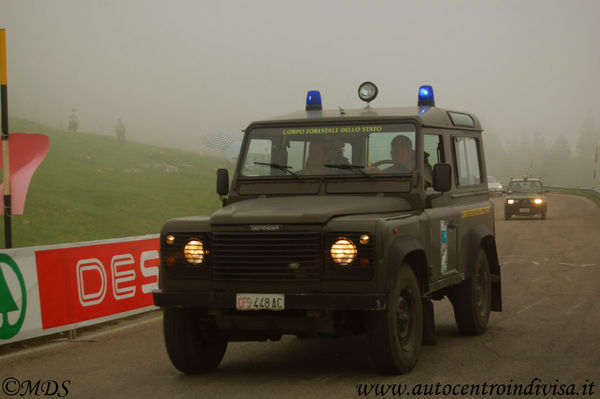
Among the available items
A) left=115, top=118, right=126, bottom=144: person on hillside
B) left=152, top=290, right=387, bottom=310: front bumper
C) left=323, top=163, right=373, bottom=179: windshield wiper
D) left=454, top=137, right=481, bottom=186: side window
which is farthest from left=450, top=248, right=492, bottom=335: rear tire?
left=115, top=118, right=126, bottom=144: person on hillside

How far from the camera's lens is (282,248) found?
7762mm

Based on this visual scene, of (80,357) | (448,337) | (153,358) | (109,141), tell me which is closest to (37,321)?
(80,357)

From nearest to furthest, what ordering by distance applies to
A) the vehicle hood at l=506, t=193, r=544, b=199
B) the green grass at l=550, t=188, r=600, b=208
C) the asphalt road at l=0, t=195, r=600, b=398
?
the asphalt road at l=0, t=195, r=600, b=398, the vehicle hood at l=506, t=193, r=544, b=199, the green grass at l=550, t=188, r=600, b=208

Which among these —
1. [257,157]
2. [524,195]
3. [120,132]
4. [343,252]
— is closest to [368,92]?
[257,157]

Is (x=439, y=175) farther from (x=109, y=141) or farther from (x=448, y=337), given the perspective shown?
(x=109, y=141)

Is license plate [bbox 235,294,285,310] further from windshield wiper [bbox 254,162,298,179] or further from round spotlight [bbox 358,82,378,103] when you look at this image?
round spotlight [bbox 358,82,378,103]

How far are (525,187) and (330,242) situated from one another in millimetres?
32607

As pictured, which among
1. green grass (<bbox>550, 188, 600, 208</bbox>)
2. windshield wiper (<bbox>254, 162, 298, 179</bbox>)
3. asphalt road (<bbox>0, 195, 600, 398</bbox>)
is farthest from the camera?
green grass (<bbox>550, 188, 600, 208</bbox>)

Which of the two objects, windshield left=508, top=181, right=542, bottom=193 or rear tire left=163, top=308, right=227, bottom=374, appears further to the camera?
windshield left=508, top=181, right=542, bottom=193

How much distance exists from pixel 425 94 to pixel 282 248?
11.5 feet

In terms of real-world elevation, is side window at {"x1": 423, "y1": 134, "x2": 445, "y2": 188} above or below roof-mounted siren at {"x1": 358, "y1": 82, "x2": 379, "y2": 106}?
below

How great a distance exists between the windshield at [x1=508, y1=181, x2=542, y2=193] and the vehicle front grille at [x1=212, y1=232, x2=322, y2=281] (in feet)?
105

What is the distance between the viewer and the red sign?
11117mm

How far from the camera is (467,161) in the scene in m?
11.0
